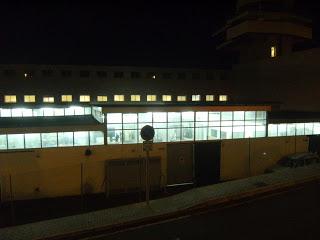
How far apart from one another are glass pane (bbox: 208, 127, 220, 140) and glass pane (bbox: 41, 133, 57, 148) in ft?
32.3

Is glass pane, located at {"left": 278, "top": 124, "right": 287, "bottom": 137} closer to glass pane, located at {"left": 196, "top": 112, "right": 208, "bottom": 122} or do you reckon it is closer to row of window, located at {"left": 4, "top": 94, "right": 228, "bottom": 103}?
glass pane, located at {"left": 196, "top": 112, "right": 208, "bottom": 122}

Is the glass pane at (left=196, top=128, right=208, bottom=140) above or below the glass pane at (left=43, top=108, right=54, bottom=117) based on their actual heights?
below

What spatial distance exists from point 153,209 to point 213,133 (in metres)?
10.9

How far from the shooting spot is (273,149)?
802 inches

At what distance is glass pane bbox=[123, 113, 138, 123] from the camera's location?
19.0m

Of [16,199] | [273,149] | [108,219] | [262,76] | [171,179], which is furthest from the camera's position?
[262,76]

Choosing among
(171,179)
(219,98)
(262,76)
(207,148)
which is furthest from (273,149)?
(219,98)

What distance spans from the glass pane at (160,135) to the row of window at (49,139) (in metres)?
3.36

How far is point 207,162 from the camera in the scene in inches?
738

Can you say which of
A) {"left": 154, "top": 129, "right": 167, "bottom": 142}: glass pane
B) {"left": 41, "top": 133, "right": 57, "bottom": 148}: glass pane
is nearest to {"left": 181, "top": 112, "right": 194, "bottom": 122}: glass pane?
{"left": 154, "top": 129, "right": 167, "bottom": 142}: glass pane

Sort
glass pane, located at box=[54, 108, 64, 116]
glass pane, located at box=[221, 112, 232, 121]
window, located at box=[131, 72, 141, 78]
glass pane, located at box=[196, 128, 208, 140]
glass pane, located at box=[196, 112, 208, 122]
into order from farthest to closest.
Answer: window, located at box=[131, 72, 141, 78] < glass pane, located at box=[54, 108, 64, 116] < glass pane, located at box=[221, 112, 232, 121] < glass pane, located at box=[196, 128, 208, 140] < glass pane, located at box=[196, 112, 208, 122]

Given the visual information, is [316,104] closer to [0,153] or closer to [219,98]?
[219,98]

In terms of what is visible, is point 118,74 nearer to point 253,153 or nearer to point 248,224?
point 253,153

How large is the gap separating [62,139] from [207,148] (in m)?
8.53
